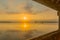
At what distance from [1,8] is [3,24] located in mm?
137

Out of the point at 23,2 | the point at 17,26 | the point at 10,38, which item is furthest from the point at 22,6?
the point at 10,38

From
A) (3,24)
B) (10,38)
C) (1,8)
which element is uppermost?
(1,8)

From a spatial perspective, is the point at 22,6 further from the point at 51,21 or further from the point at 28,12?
the point at 51,21

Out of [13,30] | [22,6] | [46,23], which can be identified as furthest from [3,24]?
[46,23]

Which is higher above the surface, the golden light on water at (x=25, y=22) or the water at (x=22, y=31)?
the golden light on water at (x=25, y=22)

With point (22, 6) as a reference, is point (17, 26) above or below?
below

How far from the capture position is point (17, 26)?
3.53 ft

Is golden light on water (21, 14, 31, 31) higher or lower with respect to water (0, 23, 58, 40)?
higher

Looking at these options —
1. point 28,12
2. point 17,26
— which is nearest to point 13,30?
point 17,26

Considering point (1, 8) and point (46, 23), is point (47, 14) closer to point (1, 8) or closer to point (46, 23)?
point (46, 23)

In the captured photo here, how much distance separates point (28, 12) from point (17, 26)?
15cm

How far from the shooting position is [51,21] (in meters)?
→ 1.05

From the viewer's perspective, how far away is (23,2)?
105 cm

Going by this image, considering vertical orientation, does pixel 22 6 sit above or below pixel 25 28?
above
